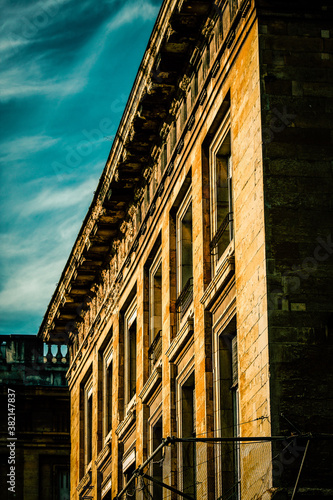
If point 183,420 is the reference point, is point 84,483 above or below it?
above

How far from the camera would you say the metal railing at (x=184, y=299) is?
28.2 m

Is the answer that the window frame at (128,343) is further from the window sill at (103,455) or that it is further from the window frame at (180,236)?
the window frame at (180,236)

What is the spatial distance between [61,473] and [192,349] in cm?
2113

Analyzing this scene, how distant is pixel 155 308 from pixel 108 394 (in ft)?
20.9

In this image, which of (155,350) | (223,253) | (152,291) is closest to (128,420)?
(155,350)

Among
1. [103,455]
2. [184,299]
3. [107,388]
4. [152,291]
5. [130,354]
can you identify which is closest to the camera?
[184,299]

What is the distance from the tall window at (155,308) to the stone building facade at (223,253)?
5cm

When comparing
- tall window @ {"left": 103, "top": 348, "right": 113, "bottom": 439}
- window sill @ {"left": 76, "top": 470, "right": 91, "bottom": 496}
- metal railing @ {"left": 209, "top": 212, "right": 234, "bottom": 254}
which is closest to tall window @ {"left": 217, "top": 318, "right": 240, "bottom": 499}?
metal railing @ {"left": 209, "top": 212, "right": 234, "bottom": 254}

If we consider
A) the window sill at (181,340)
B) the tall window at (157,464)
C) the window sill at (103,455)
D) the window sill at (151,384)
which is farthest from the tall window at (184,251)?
the window sill at (103,455)

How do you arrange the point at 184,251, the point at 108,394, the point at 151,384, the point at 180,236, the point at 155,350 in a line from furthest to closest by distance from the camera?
the point at 108,394 < the point at 155,350 < the point at 151,384 < the point at 180,236 < the point at 184,251

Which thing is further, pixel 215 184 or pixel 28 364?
pixel 28 364

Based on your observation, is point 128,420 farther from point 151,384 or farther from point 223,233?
point 223,233

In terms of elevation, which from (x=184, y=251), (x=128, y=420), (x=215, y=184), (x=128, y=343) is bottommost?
(x=128, y=420)

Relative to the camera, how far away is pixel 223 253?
25.0 meters
